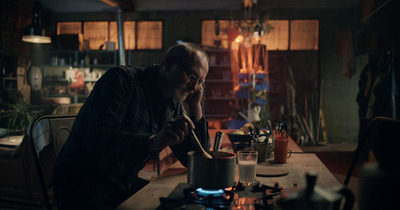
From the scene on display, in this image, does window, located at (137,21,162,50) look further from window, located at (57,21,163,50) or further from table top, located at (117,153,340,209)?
table top, located at (117,153,340,209)

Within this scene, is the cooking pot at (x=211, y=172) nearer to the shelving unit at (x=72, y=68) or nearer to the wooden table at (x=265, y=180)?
the wooden table at (x=265, y=180)

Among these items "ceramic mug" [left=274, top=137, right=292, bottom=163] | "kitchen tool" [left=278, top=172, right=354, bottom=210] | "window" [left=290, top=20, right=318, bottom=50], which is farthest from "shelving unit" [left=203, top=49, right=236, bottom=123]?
Answer: "kitchen tool" [left=278, top=172, right=354, bottom=210]

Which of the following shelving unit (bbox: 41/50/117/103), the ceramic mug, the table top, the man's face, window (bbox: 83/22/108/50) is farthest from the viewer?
window (bbox: 83/22/108/50)

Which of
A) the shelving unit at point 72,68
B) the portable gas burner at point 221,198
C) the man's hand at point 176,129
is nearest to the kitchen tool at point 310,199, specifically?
the portable gas burner at point 221,198

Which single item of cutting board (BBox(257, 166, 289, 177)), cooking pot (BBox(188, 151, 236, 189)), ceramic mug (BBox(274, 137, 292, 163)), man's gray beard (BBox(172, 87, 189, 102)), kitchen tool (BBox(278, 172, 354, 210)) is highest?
man's gray beard (BBox(172, 87, 189, 102))

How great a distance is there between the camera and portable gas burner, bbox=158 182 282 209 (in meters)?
0.94

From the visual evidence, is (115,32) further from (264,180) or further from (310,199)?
(310,199)

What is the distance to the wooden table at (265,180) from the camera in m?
1.04

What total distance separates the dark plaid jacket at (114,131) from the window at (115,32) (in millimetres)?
7449

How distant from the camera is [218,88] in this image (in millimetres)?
8703

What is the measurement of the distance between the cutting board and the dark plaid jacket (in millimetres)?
366

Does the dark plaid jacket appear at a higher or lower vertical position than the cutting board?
higher

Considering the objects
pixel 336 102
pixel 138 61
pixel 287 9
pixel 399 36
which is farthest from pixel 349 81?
pixel 138 61

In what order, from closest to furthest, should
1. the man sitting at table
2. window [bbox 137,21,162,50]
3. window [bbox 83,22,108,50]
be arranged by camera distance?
the man sitting at table → window [bbox 137,21,162,50] → window [bbox 83,22,108,50]
